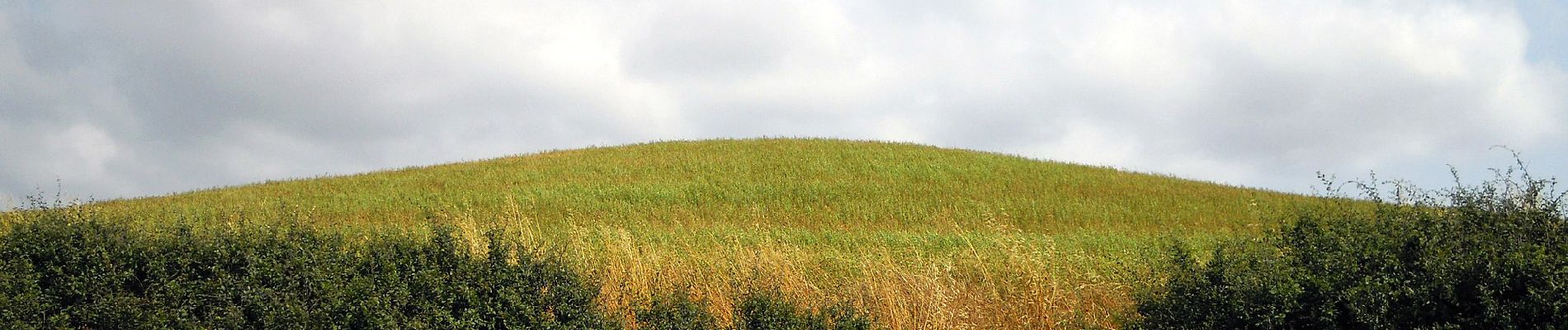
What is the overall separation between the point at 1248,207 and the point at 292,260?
2274 centimetres

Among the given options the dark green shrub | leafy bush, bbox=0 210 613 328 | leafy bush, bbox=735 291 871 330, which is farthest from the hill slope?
leafy bush, bbox=735 291 871 330

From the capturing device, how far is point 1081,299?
891 cm

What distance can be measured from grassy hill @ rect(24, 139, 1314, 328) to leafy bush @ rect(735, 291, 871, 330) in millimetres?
859

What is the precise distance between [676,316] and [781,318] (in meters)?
0.73

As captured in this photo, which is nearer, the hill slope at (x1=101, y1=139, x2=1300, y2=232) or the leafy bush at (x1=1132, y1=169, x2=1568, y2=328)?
the leafy bush at (x1=1132, y1=169, x2=1568, y2=328)

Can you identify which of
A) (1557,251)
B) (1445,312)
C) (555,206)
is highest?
(555,206)

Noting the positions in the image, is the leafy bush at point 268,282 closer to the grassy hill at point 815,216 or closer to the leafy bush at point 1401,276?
the grassy hill at point 815,216

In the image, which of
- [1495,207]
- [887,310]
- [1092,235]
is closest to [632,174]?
[1092,235]

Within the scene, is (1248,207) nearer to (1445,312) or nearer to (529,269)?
(1445,312)

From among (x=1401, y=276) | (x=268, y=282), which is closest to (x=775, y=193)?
(x=268, y=282)

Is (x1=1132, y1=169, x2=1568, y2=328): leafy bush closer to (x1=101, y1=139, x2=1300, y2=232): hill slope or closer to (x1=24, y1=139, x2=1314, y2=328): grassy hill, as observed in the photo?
(x1=24, y1=139, x2=1314, y2=328): grassy hill

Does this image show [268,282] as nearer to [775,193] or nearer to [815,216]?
[815,216]

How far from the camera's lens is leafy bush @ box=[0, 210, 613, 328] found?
21.4 ft

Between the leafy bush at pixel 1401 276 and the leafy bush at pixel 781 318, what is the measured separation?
88.9 inches
